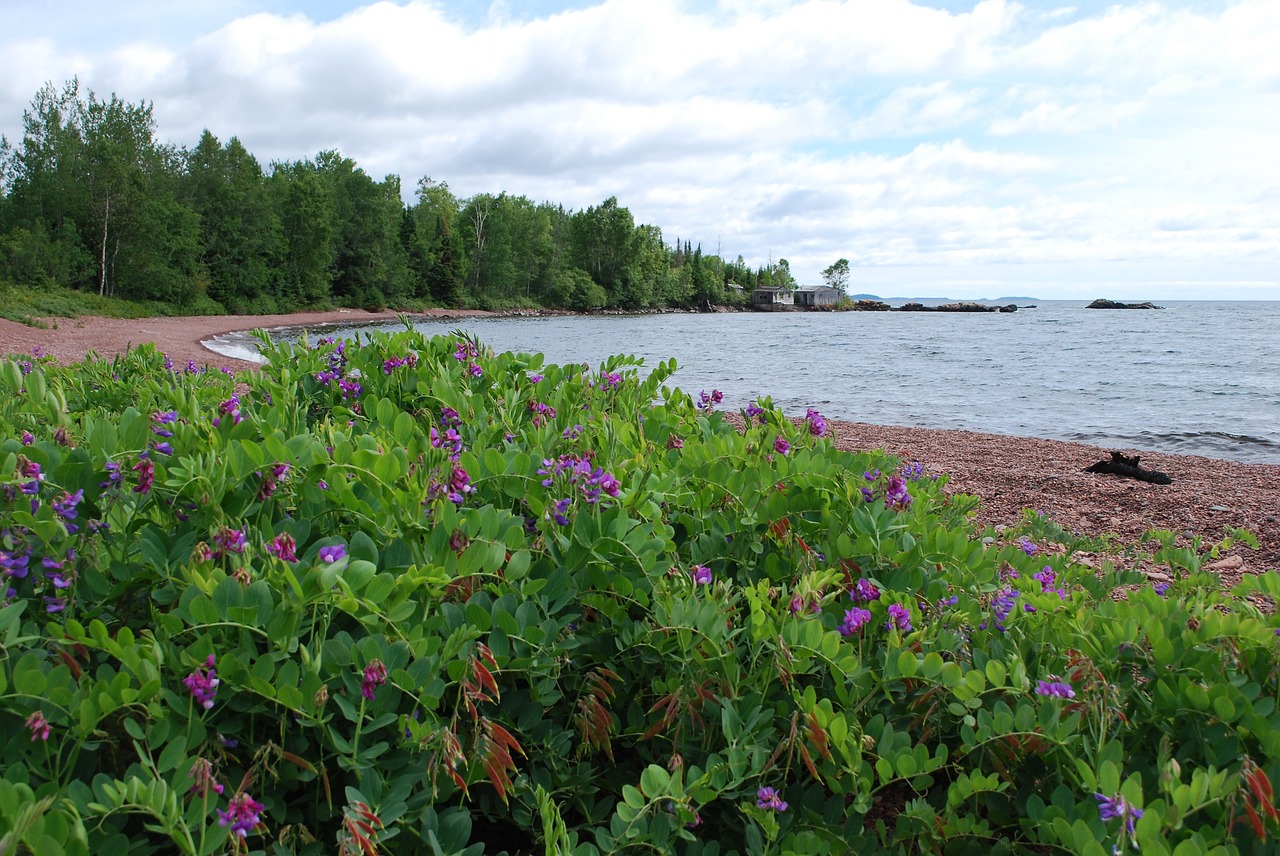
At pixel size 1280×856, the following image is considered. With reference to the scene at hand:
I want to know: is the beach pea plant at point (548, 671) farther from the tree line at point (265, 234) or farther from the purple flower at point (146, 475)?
the tree line at point (265, 234)

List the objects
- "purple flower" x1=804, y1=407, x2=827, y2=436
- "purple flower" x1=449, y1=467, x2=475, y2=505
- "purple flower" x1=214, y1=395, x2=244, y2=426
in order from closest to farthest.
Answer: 1. "purple flower" x1=449, y1=467, x2=475, y2=505
2. "purple flower" x1=214, y1=395, x2=244, y2=426
3. "purple flower" x1=804, y1=407, x2=827, y2=436

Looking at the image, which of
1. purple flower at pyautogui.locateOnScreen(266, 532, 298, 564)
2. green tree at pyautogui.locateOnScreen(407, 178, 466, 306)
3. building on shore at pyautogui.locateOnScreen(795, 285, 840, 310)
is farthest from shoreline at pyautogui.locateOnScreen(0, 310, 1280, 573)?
building on shore at pyautogui.locateOnScreen(795, 285, 840, 310)

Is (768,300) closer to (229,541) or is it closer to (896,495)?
(896,495)

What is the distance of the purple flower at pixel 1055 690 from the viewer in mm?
1265

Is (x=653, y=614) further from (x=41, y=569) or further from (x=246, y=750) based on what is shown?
(x=41, y=569)

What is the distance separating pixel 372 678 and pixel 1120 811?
1.00 meters

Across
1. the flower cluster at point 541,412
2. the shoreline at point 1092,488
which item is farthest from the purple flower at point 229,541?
the shoreline at point 1092,488

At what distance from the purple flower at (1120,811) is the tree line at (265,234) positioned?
171 ft

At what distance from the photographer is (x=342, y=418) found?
2.56m

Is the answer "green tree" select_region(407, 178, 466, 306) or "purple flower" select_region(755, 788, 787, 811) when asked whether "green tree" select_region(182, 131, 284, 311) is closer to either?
"green tree" select_region(407, 178, 466, 306)

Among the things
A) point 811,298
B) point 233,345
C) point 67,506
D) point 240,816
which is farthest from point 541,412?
point 811,298

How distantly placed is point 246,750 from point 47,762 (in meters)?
0.24

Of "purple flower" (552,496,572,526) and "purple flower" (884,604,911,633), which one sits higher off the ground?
"purple flower" (552,496,572,526)

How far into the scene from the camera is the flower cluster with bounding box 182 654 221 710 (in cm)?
102
